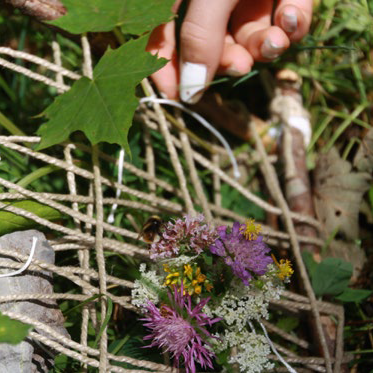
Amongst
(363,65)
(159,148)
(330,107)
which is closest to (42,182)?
(159,148)

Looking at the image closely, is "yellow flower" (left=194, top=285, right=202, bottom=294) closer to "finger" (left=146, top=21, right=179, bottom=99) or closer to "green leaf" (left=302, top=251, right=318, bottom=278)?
"green leaf" (left=302, top=251, right=318, bottom=278)

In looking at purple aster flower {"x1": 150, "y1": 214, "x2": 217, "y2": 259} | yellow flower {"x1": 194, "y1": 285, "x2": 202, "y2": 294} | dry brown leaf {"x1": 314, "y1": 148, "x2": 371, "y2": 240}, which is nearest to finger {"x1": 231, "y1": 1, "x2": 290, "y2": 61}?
dry brown leaf {"x1": 314, "y1": 148, "x2": 371, "y2": 240}

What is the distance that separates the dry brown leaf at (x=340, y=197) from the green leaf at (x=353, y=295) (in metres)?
0.18

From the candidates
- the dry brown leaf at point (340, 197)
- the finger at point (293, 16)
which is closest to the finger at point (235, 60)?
the finger at point (293, 16)

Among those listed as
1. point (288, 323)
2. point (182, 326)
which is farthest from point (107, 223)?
point (288, 323)

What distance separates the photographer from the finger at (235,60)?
117cm

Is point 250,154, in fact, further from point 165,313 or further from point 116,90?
point 165,313

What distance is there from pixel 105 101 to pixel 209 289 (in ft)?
1.53

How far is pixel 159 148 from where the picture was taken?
4.42ft

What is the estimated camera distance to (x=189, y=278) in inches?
33.2

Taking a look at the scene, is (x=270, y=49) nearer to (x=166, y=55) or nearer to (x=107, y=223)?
(x=166, y=55)

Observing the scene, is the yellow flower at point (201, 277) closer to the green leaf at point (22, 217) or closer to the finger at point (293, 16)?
the green leaf at point (22, 217)

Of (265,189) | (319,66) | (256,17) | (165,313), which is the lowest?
(265,189)

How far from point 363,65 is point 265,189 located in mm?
536
